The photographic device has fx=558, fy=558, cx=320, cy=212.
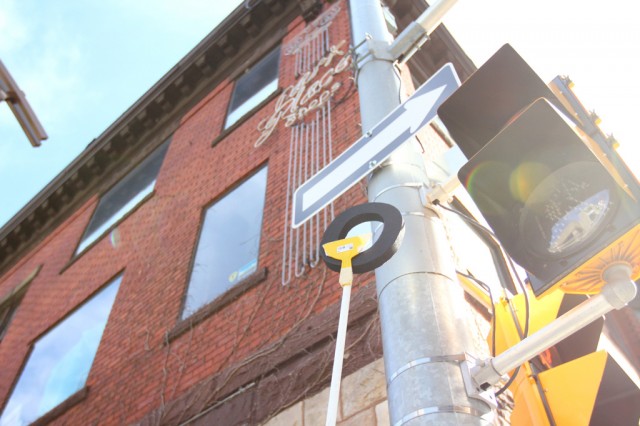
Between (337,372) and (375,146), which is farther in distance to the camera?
(375,146)

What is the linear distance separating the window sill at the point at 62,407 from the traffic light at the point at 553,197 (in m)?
6.59

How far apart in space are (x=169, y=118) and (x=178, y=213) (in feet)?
15.6

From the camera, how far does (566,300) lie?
10.7ft

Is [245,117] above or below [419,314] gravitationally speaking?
above

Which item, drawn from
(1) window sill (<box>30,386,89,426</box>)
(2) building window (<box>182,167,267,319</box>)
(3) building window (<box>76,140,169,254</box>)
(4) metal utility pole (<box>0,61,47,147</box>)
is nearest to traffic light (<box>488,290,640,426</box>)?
(2) building window (<box>182,167,267,319</box>)

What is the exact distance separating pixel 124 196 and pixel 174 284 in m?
5.63

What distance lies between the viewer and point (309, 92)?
8.39 meters

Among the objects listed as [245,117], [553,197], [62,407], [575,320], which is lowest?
[62,407]

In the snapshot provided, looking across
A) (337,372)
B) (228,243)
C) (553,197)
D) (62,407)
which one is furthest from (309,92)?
(337,372)

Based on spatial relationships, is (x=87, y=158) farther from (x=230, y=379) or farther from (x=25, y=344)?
(x=230, y=379)

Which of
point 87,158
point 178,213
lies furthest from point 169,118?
point 178,213

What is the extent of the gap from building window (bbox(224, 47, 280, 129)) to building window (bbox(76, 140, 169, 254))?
84.9 inches

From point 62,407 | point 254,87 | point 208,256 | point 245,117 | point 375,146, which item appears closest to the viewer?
point 375,146

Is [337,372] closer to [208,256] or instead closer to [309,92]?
[208,256]
